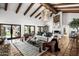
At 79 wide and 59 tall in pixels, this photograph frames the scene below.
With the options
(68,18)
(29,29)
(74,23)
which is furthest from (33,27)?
(74,23)

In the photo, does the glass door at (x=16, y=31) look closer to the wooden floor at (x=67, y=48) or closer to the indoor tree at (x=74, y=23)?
the wooden floor at (x=67, y=48)

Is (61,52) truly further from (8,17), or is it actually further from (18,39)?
(8,17)

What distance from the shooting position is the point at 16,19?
3129 mm

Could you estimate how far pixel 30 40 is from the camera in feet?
10.5

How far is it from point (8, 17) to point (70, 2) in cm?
139

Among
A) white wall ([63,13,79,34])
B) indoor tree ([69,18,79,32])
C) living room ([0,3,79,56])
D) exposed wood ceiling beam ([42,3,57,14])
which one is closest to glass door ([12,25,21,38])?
living room ([0,3,79,56])

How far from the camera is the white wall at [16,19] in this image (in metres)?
3.06

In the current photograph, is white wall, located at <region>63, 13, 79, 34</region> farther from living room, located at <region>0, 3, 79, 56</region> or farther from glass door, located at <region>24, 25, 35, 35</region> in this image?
glass door, located at <region>24, 25, 35, 35</region>

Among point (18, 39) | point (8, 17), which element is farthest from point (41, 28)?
point (8, 17)

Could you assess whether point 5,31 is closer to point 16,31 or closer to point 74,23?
point 16,31

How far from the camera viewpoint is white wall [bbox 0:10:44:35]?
3064mm

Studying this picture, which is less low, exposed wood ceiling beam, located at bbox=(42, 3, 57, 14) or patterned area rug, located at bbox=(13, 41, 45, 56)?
exposed wood ceiling beam, located at bbox=(42, 3, 57, 14)

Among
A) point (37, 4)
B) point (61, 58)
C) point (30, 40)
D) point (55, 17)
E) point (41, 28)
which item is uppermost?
point (37, 4)

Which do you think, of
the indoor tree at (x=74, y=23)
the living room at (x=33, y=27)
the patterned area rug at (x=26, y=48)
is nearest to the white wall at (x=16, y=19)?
the living room at (x=33, y=27)
